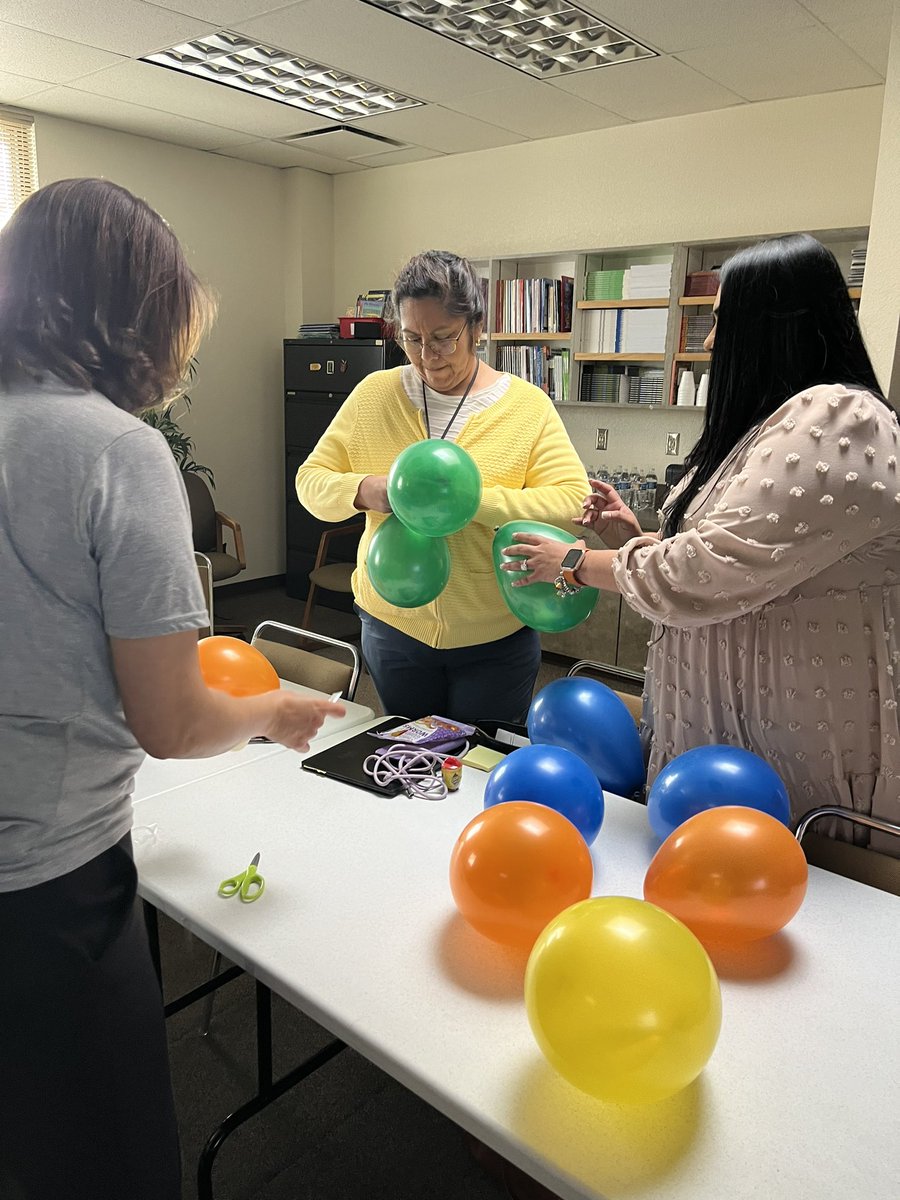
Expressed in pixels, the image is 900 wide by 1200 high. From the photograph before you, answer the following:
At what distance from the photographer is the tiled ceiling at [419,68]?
315 centimetres

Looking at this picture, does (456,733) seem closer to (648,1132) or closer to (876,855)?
(876,855)

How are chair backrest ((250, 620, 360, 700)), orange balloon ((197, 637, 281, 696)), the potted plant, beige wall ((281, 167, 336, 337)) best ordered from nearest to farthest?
orange balloon ((197, 637, 281, 696)) → chair backrest ((250, 620, 360, 700)) → the potted plant → beige wall ((281, 167, 336, 337))

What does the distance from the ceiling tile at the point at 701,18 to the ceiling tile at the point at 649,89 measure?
0.30 metres

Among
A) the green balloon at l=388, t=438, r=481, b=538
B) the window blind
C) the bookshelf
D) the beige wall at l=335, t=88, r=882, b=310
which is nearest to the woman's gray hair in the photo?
the green balloon at l=388, t=438, r=481, b=538

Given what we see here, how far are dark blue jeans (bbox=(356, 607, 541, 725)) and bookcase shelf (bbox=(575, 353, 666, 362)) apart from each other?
2839 mm

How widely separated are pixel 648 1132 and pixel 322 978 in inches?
A: 17.0

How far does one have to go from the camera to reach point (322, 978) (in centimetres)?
112

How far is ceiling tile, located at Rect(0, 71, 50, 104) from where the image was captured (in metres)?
4.07

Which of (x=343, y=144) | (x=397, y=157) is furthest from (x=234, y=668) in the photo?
(x=397, y=157)

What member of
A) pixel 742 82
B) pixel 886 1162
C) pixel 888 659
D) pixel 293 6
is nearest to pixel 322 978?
pixel 886 1162

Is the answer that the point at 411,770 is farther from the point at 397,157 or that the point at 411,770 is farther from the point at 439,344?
the point at 397,157

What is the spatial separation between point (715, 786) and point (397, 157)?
5.13 meters

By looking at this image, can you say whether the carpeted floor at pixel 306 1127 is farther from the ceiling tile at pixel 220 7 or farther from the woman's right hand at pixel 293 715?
the ceiling tile at pixel 220 7

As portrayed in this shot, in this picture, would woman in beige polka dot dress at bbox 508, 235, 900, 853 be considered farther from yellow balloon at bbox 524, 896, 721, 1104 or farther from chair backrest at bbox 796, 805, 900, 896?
yellow balloon at bbox 524, 896, 721, 1104
